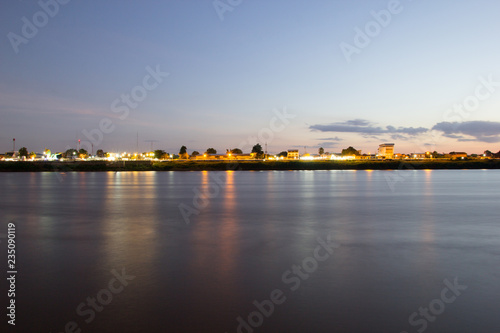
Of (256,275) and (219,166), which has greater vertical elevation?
(219,166)

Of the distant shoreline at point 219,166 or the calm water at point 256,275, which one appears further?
the distant shoreline at point 219,166

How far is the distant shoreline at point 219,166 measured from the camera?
119 m

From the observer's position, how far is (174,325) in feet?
24.9

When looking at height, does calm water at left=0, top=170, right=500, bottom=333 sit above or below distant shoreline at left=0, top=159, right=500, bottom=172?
below

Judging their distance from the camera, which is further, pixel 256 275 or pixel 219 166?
pixel 219 166

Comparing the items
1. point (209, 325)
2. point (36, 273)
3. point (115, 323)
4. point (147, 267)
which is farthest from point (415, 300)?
point (36, 273)

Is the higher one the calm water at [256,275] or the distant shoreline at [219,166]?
the distant shoreline at [219,166]

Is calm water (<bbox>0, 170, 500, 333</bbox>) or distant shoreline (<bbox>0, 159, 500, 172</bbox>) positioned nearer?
calm water (<bbox>0, 170, 500, 333</bbox>)

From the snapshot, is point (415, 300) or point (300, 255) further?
point (300, 255)

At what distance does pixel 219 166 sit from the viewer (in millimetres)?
130500

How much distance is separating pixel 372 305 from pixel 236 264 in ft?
15.5

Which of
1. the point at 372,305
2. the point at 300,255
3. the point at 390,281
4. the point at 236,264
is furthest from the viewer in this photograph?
the point at 300,255

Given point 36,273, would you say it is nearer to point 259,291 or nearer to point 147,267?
point 147,267

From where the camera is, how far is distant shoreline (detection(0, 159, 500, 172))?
119 meters
